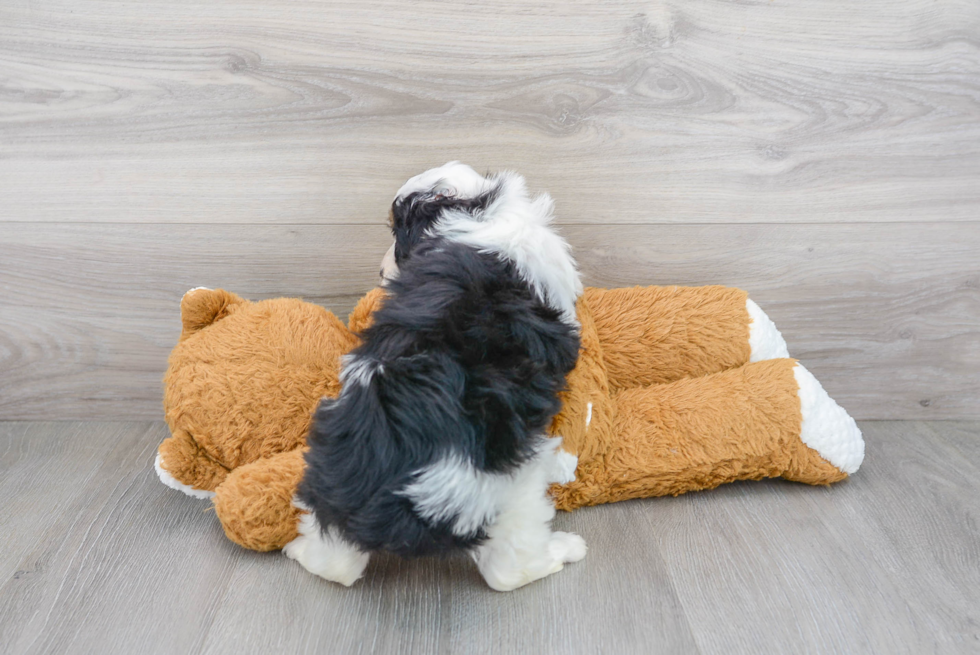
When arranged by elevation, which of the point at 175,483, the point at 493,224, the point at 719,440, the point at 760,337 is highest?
the point at 493,224

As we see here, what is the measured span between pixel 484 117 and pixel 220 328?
1.77 ft

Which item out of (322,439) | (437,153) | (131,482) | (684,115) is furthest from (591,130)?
(131,482)

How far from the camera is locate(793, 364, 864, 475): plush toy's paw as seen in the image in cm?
101

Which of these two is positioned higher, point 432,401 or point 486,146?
point 486,146

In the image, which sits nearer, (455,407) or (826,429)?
(455,407)

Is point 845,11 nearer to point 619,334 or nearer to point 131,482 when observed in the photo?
point 619,334

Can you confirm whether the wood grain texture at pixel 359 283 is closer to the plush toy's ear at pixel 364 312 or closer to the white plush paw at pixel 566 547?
the plush toy's ear at pixel 364 312

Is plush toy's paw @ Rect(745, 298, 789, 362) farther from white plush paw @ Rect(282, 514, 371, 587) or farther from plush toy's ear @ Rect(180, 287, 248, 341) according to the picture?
plush toy's ear @ Rect(180, 287, 248, 341)

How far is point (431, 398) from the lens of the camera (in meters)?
0.74

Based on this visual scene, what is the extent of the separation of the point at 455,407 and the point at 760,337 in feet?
1.93

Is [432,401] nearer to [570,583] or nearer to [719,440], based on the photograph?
[570,583]

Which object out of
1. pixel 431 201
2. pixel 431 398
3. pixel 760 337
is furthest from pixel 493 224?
pixel 760 337

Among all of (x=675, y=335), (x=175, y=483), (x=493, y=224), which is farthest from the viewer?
(x=675, y=335)

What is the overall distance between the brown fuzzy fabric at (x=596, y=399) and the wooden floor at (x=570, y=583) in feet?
0.21
